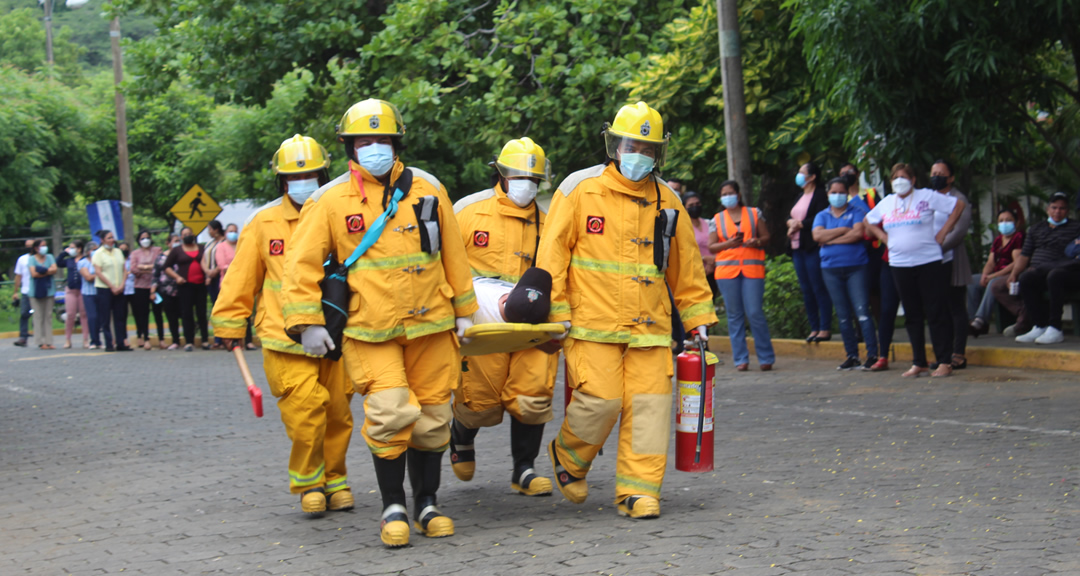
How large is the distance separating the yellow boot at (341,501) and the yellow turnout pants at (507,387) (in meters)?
0.78

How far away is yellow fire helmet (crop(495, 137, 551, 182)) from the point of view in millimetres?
6973

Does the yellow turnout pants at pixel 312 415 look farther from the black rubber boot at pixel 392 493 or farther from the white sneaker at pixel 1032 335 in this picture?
the white sneaker at pixel 1032 335

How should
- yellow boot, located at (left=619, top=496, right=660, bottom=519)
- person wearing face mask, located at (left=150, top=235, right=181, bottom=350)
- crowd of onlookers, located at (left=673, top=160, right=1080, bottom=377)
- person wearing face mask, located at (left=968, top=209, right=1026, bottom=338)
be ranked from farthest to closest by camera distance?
person wearing face mask, located at (left=150, top=235, right=181, bottom=350) < person wearing face mask, located at (left=968, top=209, right=1026, bottom=338) < crowd of onlookers, located at (left=673, top=160, right=1080, bottom=377) < yellow boot, located at (left=619, top=496, right=660, bottom=519)

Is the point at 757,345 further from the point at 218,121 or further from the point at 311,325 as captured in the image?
the point at 218,121

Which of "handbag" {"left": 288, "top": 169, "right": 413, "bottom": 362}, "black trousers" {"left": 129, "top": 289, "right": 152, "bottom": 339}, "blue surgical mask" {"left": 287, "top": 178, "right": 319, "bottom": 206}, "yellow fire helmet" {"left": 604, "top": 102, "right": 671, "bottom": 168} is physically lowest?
"black trousers" {"left": 129, "top": 289, "right": 152, "bottom": 339}

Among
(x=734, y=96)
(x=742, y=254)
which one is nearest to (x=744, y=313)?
(x=742, y=254)

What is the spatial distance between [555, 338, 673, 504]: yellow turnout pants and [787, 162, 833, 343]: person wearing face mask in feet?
22.4

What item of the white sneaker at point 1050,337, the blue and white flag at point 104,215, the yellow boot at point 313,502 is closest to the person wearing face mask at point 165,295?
the blue and white flag at point 104,215

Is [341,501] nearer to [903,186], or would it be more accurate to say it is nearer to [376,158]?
[376,158]

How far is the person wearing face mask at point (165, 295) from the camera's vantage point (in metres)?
19.6

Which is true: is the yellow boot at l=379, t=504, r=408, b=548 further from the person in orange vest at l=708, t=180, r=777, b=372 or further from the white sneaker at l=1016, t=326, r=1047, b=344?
the white sneaker at l=1016, t=326, r=1047, b=344

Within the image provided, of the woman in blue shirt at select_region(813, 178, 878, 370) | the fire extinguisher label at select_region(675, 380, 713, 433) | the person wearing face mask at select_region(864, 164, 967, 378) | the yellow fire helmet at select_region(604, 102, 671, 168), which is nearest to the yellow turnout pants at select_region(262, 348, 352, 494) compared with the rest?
the fire extinguisher label at select_region(675, 380, 713, 433)

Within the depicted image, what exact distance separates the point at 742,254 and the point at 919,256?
199 cm

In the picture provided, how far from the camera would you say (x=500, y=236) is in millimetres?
7105
